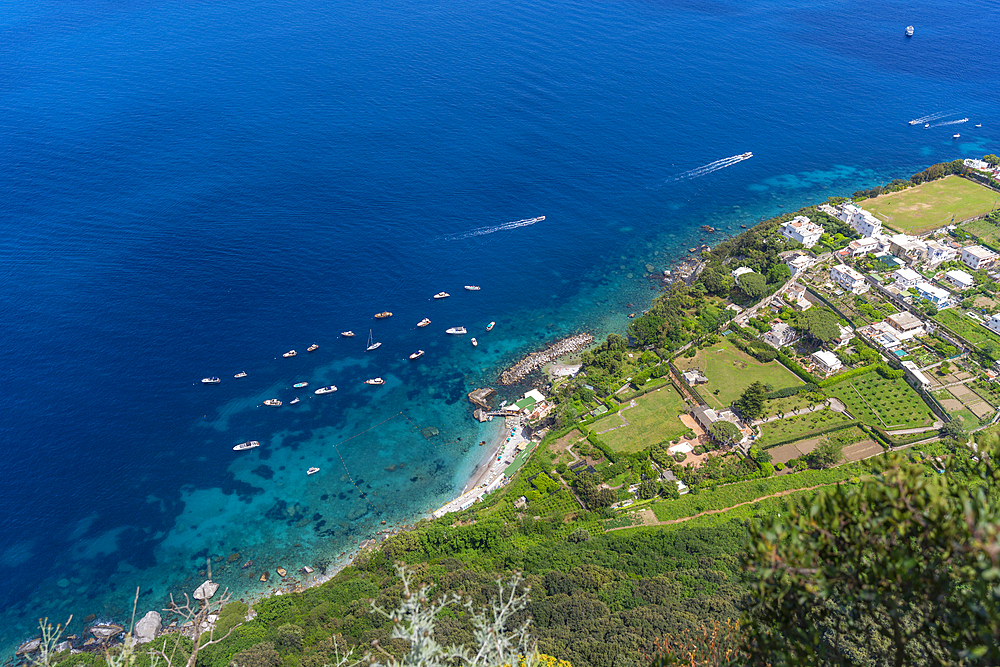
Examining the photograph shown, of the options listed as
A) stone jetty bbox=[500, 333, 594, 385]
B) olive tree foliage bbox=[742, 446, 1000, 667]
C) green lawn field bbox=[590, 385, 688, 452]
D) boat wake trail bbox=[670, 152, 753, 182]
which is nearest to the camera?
olive tree foliage bbox=[742, 446, 1000, 667]

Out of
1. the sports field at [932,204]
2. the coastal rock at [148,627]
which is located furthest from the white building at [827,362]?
the coastal rock at [148,627]

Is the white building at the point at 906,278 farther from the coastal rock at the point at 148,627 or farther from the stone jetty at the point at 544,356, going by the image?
the coastal rock at the point at 148,627

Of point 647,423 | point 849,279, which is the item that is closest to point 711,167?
point 849,279

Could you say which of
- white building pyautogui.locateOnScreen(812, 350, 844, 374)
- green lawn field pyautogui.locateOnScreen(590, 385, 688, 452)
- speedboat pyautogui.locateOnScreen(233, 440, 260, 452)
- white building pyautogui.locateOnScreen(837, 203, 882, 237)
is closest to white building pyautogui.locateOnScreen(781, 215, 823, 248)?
white building pyautogui.locateOnScreen(837, 203, 882, 237)

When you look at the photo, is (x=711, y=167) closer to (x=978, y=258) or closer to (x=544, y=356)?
(x=978, y=258)

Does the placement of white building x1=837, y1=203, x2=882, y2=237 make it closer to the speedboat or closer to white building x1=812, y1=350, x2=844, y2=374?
white building x1=812, y1=350, x2=844, y2=374

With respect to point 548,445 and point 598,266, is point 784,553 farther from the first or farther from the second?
point 598,266

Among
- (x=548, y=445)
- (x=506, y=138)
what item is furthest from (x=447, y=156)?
(x=548, y=445)
